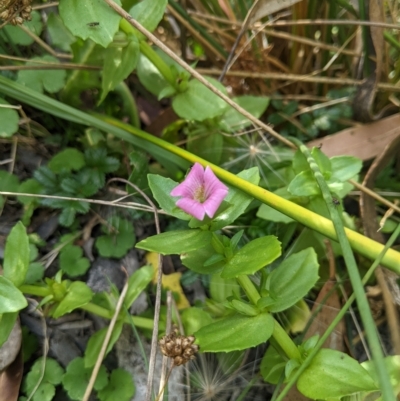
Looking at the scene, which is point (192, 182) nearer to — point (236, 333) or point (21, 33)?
point (236, 333)

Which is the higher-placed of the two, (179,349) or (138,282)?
(179,349)

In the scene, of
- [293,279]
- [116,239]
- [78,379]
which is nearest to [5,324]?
[78,379]

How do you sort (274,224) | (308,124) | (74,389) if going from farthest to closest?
(308,124), (274,224), (74,389)

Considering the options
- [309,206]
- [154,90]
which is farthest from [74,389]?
[154,90]

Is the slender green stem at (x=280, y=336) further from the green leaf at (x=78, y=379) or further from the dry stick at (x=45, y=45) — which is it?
the dry stick at (x=45, y=45)

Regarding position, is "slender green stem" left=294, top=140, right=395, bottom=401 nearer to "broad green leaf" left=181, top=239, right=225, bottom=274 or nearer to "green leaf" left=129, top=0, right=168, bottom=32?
"broad green leaf" left=181, top=239, right=225, bottom=274

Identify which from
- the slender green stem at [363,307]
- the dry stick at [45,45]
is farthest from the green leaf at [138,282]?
the dry stick at [45,45]

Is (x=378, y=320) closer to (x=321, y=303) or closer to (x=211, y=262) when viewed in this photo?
(x=321, y=303)
